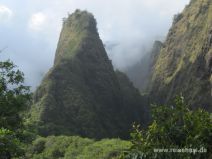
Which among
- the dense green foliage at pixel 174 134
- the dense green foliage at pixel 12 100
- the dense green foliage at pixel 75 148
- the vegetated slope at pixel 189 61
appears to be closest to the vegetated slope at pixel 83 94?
the vegetated slope at pixel 189 61

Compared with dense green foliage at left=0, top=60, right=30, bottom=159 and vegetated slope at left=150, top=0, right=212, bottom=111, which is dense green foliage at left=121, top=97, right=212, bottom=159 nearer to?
dense green foliage at left=0, top=60, right=30, bottom=159

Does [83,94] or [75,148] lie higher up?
[83,94]

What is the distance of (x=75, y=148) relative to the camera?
82.6 meters

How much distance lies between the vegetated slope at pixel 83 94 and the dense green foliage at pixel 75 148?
20018mm

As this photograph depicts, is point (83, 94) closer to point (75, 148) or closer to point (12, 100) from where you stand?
point (75, 148)

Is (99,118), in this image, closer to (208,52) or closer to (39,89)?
(39,89)

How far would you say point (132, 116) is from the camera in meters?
176

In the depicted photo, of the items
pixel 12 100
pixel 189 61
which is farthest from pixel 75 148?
pixel 189 61

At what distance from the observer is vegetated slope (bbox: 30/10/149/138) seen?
422 ft

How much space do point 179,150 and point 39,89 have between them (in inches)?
5067

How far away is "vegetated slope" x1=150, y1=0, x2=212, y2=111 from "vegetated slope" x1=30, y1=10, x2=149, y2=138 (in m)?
13.3

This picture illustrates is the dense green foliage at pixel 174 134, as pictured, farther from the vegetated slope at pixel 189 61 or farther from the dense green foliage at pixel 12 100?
the vegetated slope at pixel 189 61

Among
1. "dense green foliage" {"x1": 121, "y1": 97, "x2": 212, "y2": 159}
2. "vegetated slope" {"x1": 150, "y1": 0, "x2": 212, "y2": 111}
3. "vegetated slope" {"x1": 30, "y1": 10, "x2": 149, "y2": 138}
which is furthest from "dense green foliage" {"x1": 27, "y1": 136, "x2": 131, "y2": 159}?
"vegetated slope" {"x1": 150, "y1": 0, "x2": 212, "y2": 111}

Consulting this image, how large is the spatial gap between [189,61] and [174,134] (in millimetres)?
147889
